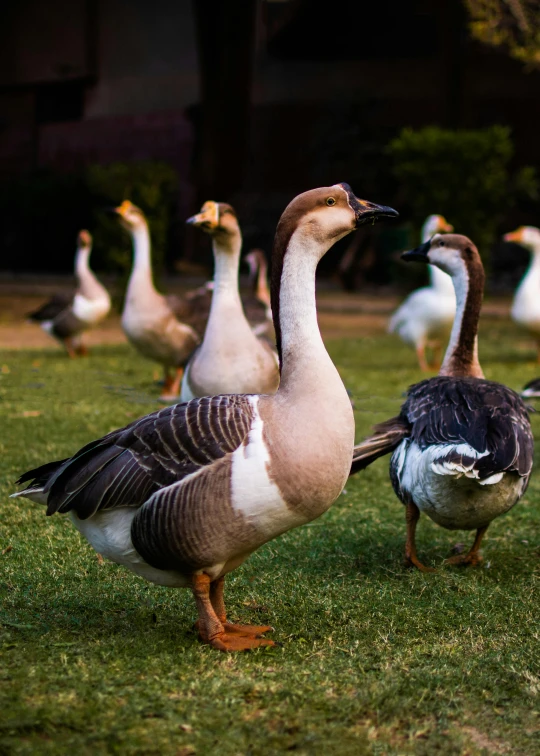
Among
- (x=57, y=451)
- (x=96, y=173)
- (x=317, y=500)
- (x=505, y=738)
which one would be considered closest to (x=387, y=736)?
(x=505, y=738)

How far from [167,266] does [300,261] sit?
18.4 m

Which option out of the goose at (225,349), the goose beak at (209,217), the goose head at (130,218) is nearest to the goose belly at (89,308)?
the goose head at (130,218)

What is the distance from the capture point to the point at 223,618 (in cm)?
373

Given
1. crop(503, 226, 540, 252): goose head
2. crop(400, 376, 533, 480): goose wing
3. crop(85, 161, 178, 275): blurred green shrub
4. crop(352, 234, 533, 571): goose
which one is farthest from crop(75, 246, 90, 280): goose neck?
crop(400, 376, 533, 480): goose wing

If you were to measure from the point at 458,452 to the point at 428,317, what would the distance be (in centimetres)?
615

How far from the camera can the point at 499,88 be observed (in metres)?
19.7

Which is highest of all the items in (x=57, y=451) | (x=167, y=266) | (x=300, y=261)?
(x=300, y=261)

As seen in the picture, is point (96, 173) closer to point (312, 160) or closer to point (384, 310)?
point (384, 310)

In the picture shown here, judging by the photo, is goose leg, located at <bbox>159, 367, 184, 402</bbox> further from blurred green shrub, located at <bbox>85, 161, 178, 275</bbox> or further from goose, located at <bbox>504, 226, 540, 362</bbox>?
blurred green shrub, located at <bbox>85, 161, 178, 275</bbox>

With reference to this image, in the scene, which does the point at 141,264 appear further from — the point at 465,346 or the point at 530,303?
the point at 465,346

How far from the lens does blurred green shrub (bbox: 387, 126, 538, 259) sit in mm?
13719

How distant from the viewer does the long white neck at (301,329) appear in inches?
136

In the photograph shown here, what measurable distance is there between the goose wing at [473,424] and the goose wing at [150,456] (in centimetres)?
114

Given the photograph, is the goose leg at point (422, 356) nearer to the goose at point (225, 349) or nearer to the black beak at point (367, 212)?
the goose at point (225, 349)
